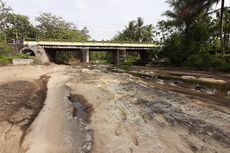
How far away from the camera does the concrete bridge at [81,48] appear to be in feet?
128

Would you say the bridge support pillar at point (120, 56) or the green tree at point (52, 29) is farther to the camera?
the green tree at point (52, 29)

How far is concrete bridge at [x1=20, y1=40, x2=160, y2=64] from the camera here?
3897 cm

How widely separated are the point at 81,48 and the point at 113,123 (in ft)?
117

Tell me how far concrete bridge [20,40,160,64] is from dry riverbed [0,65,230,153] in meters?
27.0

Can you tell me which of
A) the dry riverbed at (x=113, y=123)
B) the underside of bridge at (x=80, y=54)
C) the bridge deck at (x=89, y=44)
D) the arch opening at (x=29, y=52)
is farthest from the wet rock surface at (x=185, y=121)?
the bridge deck at (x=89, y=44)

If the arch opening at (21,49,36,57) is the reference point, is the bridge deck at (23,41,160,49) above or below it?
above

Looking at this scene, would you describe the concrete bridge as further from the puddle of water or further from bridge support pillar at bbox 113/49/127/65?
the puddle of water

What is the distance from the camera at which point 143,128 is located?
7902mm

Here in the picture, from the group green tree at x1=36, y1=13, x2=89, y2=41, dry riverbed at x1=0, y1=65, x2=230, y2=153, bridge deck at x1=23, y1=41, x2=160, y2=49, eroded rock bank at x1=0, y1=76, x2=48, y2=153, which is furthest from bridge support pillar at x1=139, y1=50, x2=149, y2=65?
dry riverbed at x1=0, y1=65, x2=230, y2=153

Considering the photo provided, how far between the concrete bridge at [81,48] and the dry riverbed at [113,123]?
27000mm

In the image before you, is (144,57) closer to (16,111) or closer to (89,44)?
(89,44)

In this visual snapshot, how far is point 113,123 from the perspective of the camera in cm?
855

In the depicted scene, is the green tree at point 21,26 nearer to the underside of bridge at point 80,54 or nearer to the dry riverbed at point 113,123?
the underside of bridge at point 80,54

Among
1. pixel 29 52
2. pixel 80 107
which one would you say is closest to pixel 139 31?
pixel 29 52
